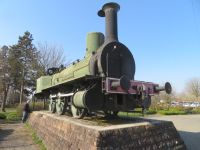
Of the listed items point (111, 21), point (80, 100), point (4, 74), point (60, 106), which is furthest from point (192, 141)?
point (4, 74)

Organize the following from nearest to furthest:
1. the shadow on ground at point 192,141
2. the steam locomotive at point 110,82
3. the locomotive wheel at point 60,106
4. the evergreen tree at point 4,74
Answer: the steam locomotive at point 110,82, the shadow on ground at point 192,141, the locomotive wheel at point 60,106, the evergreen tree at point 4,74

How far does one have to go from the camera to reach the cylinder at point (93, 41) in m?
12.2

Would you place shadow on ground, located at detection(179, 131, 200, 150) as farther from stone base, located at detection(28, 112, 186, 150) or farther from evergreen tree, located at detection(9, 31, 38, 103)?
evergreen tree, located at detection(9, 31, 38, 103)

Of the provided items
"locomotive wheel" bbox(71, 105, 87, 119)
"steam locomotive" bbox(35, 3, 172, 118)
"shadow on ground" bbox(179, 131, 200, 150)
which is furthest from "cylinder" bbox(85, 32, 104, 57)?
"shadow on ground" bbox(179, 131, 200, 150)

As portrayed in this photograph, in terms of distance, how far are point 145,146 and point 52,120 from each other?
4844mm

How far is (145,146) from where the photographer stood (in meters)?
8.25

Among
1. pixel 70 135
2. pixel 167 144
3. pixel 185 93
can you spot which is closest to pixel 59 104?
pixel 70 135

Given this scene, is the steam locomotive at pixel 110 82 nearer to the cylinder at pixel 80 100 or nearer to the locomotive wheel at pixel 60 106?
the cylinder at pixel 80 100

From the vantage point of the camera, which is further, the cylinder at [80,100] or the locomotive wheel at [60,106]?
the locomotive wheel at [60,106]

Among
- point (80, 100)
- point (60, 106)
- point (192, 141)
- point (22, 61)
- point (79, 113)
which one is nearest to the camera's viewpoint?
point (80, 100)

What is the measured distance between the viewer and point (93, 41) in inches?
483

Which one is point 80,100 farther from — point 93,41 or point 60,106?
point 60,106

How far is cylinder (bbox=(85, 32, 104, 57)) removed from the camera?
12.2m

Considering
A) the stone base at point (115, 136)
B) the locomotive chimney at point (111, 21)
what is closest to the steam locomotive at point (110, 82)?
the locomotive chimney at point (111, 21)
